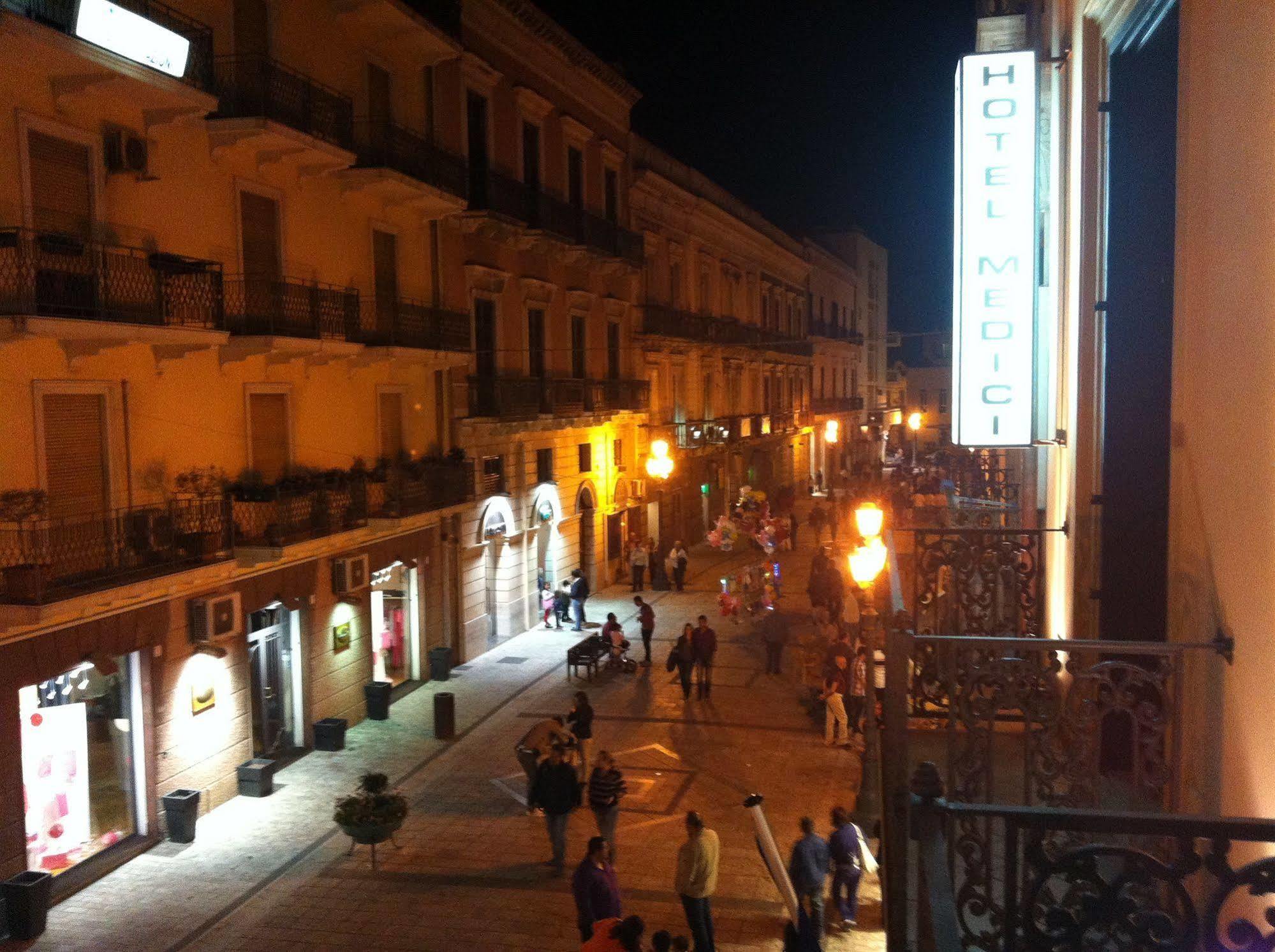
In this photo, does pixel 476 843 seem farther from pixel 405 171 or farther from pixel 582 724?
pixel 405 171

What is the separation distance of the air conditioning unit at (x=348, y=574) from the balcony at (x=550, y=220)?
7905mm

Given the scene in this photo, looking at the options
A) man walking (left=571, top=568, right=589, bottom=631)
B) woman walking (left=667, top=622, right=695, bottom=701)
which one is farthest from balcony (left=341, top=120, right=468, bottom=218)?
man walking (left=571, top=568, right=589, bottom=631)

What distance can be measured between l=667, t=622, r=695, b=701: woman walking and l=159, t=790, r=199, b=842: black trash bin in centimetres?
878

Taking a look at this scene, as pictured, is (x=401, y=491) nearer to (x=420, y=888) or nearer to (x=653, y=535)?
(x=420, y=888)

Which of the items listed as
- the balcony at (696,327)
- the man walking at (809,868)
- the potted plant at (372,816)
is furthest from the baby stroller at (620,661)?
the balcony at (696,327)

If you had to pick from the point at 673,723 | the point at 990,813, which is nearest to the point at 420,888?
the point at 673,723

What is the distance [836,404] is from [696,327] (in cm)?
2680

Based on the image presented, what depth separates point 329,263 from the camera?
677 inches

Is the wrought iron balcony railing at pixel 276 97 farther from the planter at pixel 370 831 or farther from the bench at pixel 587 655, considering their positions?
the bench at pixel 587 655

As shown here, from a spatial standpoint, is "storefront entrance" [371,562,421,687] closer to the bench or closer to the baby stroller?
the bench

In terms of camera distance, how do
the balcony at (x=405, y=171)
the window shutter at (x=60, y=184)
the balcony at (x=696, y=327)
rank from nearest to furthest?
the window shutter at (x=60, y=184), the balcony at (x=405, y=171), the balcony at (x=696, y=327)

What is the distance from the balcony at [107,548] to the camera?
34.9 ft

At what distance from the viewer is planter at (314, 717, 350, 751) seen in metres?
16.5

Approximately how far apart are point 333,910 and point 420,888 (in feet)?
3.27
